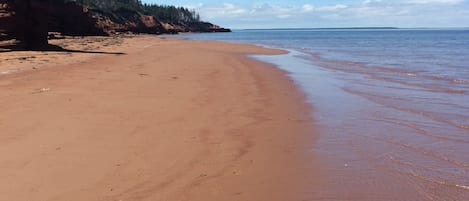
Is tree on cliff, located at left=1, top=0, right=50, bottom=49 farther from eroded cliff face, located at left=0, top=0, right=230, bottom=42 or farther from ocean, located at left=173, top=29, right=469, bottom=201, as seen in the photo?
ocean, located at left=173, top=29, right=469, bottom=201

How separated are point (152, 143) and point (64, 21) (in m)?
53.6

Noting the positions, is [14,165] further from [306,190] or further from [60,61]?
[60,61]

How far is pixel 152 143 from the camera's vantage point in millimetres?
5645

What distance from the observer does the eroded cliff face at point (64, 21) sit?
21.5 m

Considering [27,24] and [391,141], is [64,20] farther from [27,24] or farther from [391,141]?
[391,141]

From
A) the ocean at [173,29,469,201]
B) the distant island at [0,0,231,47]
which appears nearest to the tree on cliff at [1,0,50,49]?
the distant island at [0,0,231,47]

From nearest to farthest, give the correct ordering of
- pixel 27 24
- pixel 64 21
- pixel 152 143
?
1. pixel 152 143
2. pixel 27 24
3. pixel 64 21

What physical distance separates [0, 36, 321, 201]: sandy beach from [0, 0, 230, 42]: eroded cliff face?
491 inches

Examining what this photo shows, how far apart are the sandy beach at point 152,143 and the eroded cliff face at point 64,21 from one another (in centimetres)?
1248

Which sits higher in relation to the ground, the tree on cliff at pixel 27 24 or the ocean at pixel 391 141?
the tree on cliff at pixel 27 24

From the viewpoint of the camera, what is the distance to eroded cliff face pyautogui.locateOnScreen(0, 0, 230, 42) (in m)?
21.5

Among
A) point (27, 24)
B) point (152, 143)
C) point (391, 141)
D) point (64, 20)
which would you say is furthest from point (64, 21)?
point (391, 141)

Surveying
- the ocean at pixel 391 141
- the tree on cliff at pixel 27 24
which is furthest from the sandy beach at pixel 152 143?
the tree on cliff at pixel 27 24

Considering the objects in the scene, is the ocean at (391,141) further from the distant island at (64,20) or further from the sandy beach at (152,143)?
the distant island at (64,20)
